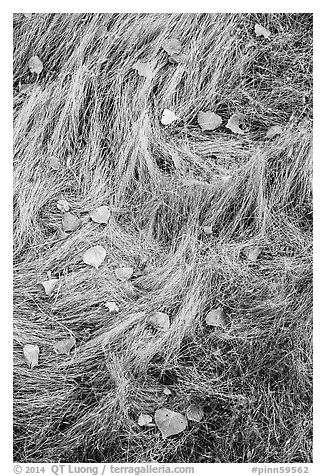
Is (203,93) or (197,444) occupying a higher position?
(203,93)

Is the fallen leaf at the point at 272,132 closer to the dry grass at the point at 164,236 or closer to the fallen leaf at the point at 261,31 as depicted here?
the dry grass at the point at 164,236

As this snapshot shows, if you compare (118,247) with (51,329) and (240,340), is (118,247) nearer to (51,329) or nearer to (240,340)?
(51,329)

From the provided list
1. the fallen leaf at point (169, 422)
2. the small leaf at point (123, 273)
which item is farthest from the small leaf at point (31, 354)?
the fallen leaf at point (169, 422)

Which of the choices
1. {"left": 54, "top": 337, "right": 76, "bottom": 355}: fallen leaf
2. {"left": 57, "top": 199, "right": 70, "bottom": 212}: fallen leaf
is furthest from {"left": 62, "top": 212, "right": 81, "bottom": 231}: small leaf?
{"left": 54, "top": 337, "right": 76, "bottom": 355}: fallen leaf

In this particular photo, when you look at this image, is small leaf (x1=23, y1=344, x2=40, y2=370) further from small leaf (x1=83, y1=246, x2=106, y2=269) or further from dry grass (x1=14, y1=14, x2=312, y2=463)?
small leaf (x1=83, y1=246, x2=106, y2=269)

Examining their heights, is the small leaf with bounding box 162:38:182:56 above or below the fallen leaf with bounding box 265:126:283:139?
above

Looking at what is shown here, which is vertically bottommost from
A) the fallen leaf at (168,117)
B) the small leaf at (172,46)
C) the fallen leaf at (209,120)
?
the fallen leaf at (209,120)

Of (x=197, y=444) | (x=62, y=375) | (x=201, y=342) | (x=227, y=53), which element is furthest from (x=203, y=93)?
(x=197, y=444)
